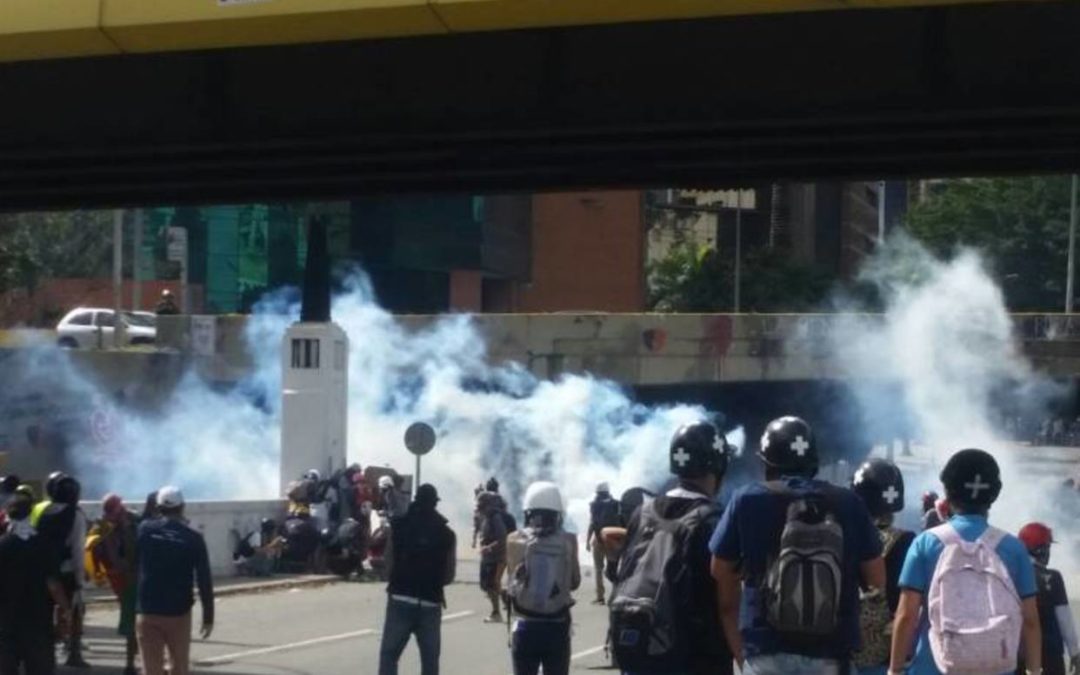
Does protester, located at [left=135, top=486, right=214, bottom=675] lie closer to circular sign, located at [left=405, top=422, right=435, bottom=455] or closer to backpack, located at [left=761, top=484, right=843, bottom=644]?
backpack, located at [left=761, top=484, right=843, bottom=644]

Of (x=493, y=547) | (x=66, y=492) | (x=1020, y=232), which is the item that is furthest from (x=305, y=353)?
(x=1020, y=232)

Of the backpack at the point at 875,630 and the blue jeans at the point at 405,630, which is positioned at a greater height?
the backpack at the point at 875,630

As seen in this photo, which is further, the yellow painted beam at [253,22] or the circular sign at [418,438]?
the circular sign at [418,438]

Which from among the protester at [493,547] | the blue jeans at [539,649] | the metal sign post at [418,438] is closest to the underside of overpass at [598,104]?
the blue jeans at [539,649]

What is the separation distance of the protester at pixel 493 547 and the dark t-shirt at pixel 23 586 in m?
10.0

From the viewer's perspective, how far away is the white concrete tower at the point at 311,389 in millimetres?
36344

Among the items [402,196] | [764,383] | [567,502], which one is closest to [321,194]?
[402,196]

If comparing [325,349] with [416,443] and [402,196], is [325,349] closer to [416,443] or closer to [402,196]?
[416,443]

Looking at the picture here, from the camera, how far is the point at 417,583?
12.3 metres

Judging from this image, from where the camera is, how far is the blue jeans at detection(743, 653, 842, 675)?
6.83 meters

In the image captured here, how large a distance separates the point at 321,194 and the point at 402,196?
2.36 ft

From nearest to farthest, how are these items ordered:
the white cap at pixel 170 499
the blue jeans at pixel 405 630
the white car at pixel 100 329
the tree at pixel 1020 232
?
the blue jeans at pixel 405 630
the white cap at pixel 170 499
the white car at pixel 100 329
the tree at pixel 1020 232

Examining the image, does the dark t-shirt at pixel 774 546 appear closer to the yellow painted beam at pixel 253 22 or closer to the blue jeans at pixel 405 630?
the yellow painted beam at pixel 253 22

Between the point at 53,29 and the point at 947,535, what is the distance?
684 cm
